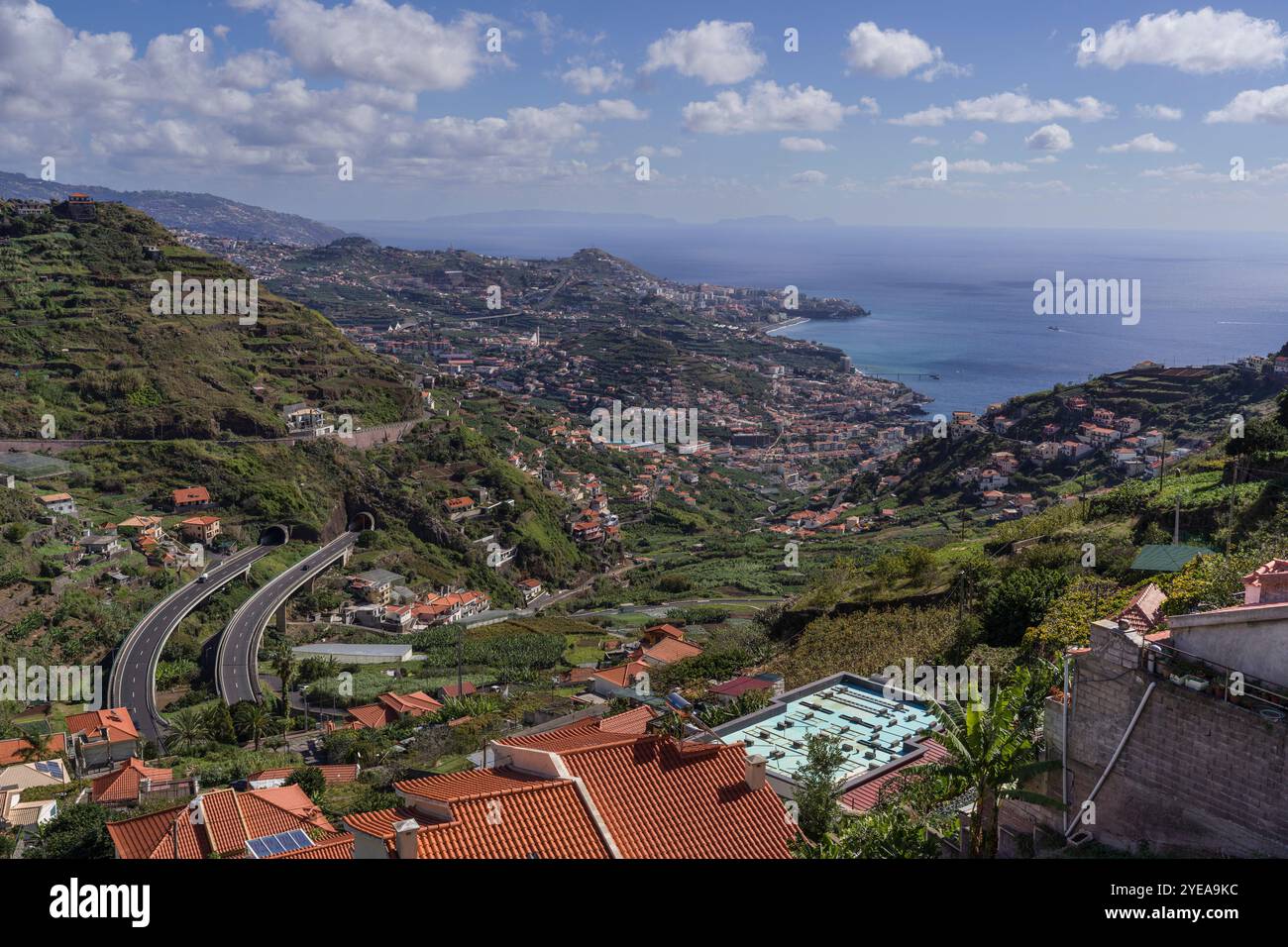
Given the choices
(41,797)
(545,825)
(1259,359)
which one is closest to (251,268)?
(1259,359)

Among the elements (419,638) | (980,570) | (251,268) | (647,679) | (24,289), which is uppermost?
(251,268)

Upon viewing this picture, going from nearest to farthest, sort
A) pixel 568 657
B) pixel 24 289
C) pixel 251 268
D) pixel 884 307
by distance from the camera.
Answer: pixel 568 657, pixel 24 289, pixel 251 268, pixel 884 307

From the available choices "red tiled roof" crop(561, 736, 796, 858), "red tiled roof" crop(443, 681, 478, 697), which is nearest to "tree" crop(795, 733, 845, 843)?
"red tiled roof" crop(561, 736, 796, 858)

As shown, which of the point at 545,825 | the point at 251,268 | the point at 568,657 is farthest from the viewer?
the point at 251,268

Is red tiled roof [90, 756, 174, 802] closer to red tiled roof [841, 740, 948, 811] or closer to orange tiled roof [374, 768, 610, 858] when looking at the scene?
red tiled roof [841, 740, 948, 811]

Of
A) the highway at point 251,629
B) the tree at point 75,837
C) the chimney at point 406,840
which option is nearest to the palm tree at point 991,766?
the chimney at point 406,840

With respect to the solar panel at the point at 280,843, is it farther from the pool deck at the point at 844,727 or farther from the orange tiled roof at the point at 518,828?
the pool deck at the point at 844,727

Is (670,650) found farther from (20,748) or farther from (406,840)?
(406,840)
